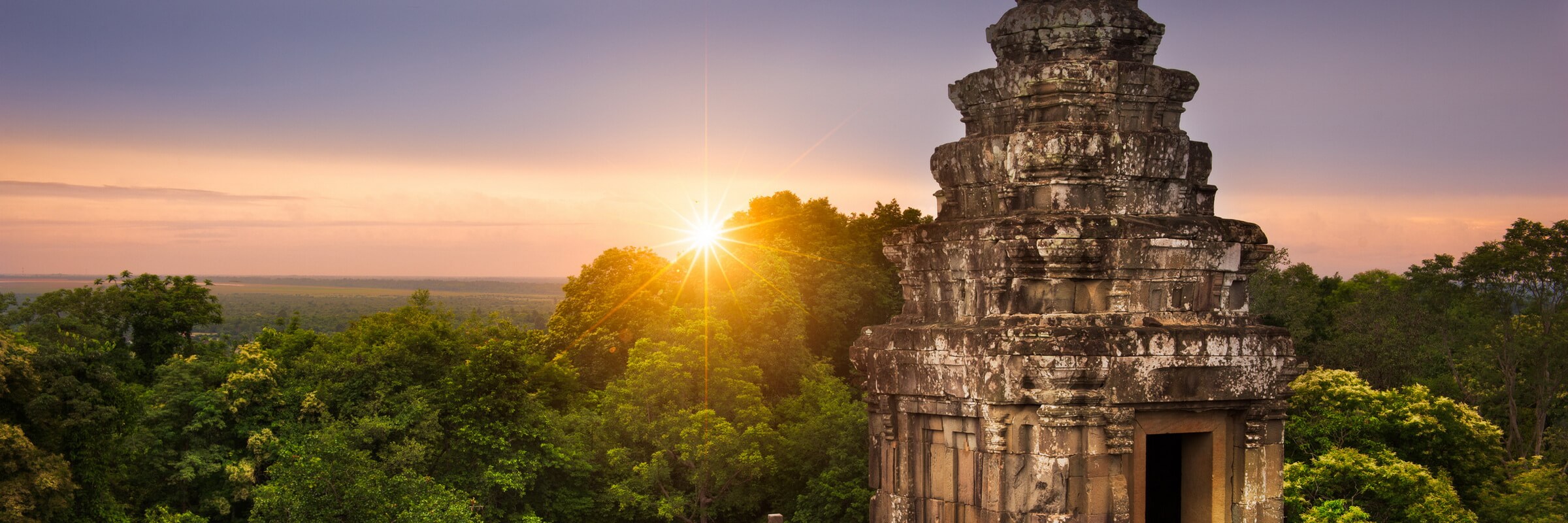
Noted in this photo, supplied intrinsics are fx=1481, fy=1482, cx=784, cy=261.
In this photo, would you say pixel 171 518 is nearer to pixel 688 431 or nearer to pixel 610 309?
pixel 688 431

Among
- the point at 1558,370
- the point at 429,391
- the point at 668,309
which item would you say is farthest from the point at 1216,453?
the point at 1558,370

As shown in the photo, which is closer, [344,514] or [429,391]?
[344,514]

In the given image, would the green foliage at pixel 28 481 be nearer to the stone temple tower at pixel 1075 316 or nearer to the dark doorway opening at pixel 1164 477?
the stone temple tower at pixel 1075 316

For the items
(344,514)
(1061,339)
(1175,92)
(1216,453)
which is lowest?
(344,514)

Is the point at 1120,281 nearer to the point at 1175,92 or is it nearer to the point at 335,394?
the point at 1175,92

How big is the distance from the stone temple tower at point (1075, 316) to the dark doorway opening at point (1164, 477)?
50.3 inches

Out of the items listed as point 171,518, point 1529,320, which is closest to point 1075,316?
point 171,518

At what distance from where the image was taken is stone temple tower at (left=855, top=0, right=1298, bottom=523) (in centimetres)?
1348

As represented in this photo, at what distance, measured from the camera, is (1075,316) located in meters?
13.7

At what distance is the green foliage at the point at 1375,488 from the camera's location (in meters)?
36.2

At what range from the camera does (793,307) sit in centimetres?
5144

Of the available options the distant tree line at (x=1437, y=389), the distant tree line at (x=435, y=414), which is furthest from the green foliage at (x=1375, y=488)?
the distant tree line at (x=435, y=414)

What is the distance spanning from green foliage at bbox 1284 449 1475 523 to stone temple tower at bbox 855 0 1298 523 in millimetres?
23319

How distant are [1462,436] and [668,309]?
81.2ft
